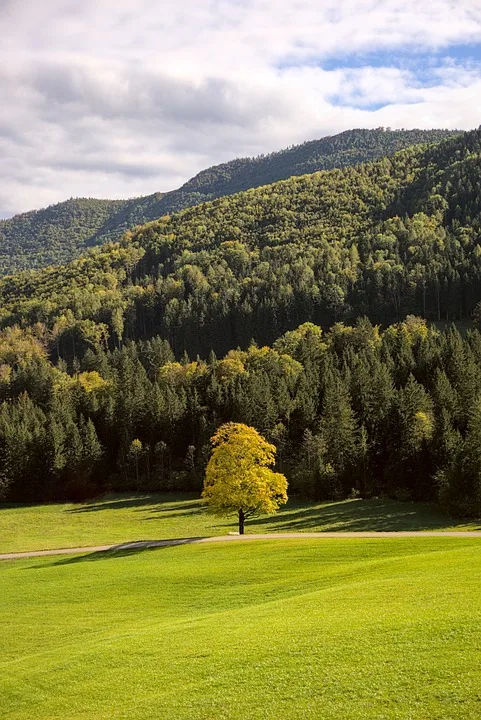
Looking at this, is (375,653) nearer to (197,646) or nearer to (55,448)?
(197,646)

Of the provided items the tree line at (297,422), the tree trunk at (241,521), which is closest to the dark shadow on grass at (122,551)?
the tree trunk at (241,521)

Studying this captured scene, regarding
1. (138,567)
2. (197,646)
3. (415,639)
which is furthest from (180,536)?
(415,639)

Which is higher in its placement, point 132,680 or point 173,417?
point 173,417

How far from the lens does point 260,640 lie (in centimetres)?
2517

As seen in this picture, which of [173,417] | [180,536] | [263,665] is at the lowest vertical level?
[180,536]

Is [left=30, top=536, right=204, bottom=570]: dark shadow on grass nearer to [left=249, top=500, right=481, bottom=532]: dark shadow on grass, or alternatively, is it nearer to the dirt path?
the dirt path

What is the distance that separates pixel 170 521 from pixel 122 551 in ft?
77.4

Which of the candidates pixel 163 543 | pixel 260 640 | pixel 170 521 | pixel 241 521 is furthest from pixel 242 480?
pixel 260 640

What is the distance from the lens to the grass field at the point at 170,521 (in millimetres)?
68875

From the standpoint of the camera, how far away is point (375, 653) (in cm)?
2156

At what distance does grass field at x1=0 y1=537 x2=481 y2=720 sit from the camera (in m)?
19.2

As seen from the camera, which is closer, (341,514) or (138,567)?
(138,567)

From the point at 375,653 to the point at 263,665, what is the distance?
4158 millimetres

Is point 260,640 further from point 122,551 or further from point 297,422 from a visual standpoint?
point 297,422
